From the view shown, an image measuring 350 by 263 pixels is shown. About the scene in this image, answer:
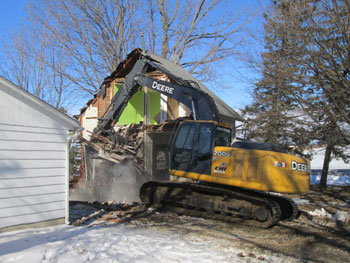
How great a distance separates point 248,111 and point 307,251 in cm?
1294

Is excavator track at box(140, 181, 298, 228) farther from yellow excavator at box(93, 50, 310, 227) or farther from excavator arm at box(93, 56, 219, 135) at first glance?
excavator arm at box(93, 56, 219, 135)

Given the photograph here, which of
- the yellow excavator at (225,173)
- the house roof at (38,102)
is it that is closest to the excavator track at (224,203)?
the yellow excavator at (225,173)

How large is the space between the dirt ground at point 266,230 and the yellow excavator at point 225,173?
0.45m

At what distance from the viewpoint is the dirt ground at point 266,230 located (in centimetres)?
676

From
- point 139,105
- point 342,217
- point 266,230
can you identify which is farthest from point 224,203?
point 139,105

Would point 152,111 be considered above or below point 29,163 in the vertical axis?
above

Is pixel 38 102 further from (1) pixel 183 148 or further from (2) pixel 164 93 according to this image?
(2) pixel 164 93

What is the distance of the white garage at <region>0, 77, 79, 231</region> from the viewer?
764 cm

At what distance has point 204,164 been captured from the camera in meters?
9.66

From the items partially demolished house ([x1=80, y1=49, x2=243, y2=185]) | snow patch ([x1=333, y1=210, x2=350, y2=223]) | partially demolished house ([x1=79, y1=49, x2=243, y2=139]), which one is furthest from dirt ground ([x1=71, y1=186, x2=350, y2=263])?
partially demolished house ([x1=79, y1=49, x2=243, y2=139])

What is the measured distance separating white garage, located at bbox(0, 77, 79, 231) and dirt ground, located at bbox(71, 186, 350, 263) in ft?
3.60

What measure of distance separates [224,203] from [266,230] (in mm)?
1438

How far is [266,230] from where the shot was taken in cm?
877

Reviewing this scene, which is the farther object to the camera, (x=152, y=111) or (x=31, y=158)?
(x=152, y=111)
